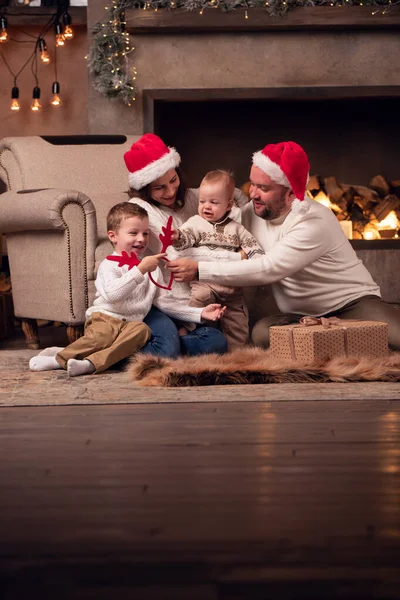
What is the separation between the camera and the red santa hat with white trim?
309 cm

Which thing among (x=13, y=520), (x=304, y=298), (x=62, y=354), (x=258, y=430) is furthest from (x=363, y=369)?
(x=13, y=520)

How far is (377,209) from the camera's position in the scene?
184 inches

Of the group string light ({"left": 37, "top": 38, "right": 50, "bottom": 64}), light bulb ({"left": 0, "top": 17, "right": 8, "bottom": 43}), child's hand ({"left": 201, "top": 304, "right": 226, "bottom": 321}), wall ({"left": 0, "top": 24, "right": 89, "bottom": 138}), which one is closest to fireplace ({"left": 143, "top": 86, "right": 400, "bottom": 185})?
wall ({"left": 0, "top": 24, "right": 89, "bottom": 138})

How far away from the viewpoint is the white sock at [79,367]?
9.29ft

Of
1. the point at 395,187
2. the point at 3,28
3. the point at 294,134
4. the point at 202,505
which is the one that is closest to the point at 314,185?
the point at 294,134

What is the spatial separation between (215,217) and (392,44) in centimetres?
203

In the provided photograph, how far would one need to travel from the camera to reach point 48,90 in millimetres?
5656

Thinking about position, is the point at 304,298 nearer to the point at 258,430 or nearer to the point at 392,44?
the point at 258,430

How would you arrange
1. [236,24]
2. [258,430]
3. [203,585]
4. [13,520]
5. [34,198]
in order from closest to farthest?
1. [203,585]
2. [13,520]
3. [258,430]
4. [34,198]
5. [236,24]

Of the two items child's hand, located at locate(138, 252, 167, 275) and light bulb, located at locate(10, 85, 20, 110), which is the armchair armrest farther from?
light bulb, located at locate(10, 85, 20, 110)

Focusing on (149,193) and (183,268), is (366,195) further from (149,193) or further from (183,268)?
(183,268)

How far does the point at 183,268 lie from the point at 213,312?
0.19 metres

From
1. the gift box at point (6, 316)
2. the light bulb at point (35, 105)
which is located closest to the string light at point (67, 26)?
the light bulb at point (35, 105)

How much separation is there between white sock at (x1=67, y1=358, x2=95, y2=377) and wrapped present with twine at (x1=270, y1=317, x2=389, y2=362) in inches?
25.1
